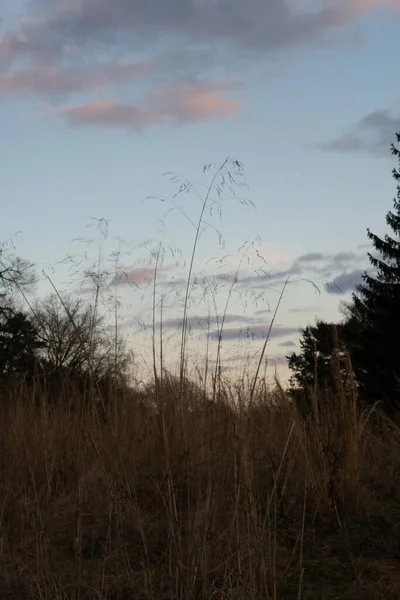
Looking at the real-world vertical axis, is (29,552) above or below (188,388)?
below

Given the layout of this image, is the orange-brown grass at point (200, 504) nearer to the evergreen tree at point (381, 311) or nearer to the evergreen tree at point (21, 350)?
the evergreen tree at point (21, 350)

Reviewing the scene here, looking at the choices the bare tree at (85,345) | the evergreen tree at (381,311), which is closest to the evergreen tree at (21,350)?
the bare tree at (85,345)

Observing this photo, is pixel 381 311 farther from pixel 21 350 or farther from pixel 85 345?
pixel 85 345

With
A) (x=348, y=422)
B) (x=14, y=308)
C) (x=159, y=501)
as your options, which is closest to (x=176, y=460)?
(x=159, y=501)

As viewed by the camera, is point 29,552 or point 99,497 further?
point 99,497

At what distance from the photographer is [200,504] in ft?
10.7

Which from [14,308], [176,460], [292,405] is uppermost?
[14,308]

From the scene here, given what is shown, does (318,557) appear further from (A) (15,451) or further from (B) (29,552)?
(A) (15,451)

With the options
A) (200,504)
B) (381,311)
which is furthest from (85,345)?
(381,311)

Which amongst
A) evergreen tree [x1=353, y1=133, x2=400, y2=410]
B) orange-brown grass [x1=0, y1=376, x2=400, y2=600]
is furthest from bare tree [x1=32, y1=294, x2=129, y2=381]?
evergreen tree [x1=353, y1=133, x2=400, y2=410]

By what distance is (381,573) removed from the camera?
11.8 feet

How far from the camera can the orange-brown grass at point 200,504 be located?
123 inches

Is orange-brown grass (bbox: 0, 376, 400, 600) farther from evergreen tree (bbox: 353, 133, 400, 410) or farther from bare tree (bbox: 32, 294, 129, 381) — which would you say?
evergreen tree (bbox: 353, 133, 400, 410)

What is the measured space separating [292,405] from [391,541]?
1.40m
